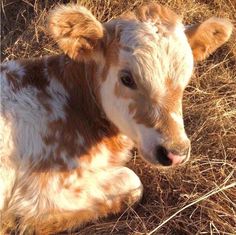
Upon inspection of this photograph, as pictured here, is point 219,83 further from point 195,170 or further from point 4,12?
point 4,12

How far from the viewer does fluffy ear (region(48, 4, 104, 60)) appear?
136 inches

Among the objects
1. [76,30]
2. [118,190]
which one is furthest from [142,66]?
[118,190]

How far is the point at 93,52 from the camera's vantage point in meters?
3.69

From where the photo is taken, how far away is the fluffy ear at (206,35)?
3.83 metres

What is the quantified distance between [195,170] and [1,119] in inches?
60.0

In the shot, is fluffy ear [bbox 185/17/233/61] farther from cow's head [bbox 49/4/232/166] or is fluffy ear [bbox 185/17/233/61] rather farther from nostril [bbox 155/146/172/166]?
nostril [bbox 155/146/172/166]

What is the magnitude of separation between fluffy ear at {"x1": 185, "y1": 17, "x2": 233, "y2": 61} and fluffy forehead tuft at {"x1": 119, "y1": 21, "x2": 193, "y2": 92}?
0.31 meters

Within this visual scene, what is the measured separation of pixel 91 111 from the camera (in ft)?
13.0

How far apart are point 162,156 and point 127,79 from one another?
1.81 feet

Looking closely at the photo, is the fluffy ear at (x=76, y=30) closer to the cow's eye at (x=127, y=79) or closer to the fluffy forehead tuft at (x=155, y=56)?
the fluffy forehead tuft at (x=155, y=56)

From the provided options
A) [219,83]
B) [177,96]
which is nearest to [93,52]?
[177,96]

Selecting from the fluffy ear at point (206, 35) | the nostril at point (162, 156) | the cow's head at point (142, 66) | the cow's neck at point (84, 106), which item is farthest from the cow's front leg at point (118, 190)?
the fluffy ear at point (206, 35)

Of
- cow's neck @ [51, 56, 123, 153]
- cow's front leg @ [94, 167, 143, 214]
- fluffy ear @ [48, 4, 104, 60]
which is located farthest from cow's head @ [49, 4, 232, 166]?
cow's front leg @ [94, 167, 143, 214]

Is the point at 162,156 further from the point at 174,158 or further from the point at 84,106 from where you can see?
the point at 84,106
